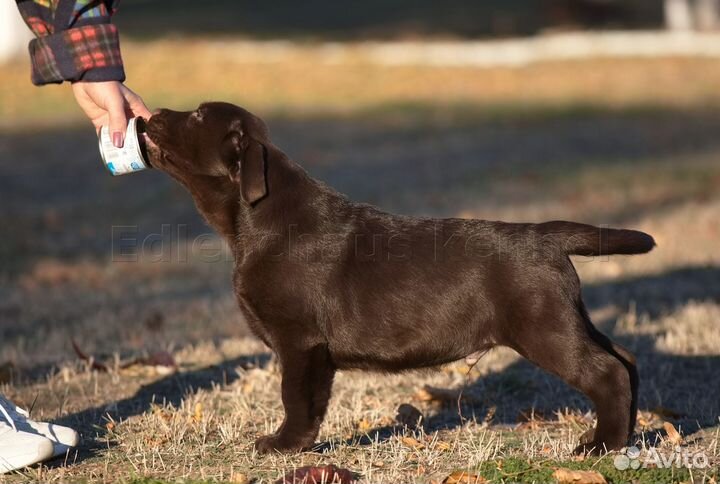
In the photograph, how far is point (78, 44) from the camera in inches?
206

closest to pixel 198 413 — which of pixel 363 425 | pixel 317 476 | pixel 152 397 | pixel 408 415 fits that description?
pixel 152 397

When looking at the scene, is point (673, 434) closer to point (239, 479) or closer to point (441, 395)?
point (441, 395)

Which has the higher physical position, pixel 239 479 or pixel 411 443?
pixel 239 479

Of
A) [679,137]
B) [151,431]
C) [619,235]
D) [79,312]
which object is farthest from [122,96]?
[679,137]

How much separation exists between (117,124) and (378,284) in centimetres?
156

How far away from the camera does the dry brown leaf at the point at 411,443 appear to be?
5.07 m

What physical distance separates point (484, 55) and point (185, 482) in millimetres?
28247

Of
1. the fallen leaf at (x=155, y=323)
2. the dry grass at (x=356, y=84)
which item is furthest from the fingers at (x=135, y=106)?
the dry grass at (x=356, y=84)

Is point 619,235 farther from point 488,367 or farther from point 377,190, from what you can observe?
point 377,190

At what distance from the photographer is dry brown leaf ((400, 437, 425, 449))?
16.6 ft

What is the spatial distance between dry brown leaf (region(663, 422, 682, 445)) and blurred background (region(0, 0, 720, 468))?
66 centimetres

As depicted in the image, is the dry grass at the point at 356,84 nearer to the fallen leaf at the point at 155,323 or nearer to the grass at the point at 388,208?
the grass at the point at 388,208

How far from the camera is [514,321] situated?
4.86 metres

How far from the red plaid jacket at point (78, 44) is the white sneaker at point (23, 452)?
182 cm
